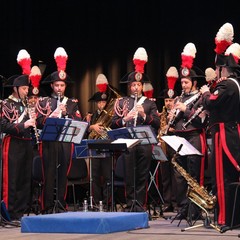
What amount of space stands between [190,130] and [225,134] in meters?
1.73

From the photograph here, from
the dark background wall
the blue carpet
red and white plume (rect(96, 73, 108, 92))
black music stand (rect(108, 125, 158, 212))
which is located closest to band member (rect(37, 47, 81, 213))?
black music stand (rect(108, 125, 158, 212))

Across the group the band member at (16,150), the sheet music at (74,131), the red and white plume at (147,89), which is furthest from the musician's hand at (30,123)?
the red and white plume at (147,89)

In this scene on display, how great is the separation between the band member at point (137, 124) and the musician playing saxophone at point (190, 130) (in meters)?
0.49

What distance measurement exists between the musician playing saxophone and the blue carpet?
58.6 inches

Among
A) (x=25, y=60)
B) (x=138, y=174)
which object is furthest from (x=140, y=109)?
(x=25, y=60)

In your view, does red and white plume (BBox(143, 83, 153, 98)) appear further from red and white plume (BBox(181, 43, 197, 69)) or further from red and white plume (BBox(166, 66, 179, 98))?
red and white plume (BBox(181, 43, 197, 69))

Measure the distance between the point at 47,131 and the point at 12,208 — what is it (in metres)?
1.14

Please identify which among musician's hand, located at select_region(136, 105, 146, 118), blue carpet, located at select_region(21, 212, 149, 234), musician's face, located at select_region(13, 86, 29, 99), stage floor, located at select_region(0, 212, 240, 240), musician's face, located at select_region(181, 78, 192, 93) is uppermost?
musician's face, located at select_region(181, 78, 192, 93)

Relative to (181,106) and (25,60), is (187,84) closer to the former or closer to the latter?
(181,106)

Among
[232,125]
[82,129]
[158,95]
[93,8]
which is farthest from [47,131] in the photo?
[93,8]

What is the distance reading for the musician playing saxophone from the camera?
9.43 meters

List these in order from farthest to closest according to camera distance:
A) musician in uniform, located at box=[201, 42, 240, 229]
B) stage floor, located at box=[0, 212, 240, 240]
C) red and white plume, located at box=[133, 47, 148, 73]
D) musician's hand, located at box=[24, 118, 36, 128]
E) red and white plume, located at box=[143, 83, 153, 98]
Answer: red and white plume, located at box=[143, 83, 153, 98], red and white plume, located at box=[133, 47, 148, 73], musician's hand, located at box=[24, 118, 36, 128], musician in uniform, located at box=[201, 42, 240, 229], stage floor, located at box=[0, 212, 240, 240]

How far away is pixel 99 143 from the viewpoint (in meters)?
8.88

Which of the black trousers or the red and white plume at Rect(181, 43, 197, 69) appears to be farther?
the black trousers
